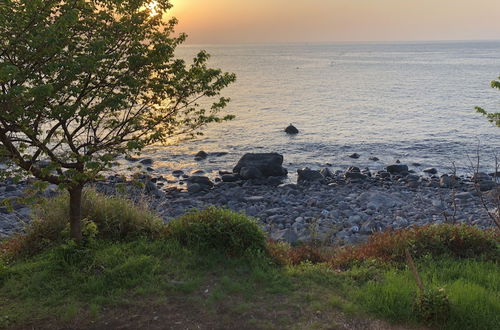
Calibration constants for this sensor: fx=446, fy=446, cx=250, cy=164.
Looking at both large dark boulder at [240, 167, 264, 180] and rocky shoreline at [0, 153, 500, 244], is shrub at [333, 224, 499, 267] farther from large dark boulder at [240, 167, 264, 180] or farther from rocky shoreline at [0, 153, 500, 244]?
large dark boulder at [240, 167, 264, 180]

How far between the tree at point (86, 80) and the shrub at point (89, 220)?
1.11 meters

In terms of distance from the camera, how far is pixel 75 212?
734 centimetres

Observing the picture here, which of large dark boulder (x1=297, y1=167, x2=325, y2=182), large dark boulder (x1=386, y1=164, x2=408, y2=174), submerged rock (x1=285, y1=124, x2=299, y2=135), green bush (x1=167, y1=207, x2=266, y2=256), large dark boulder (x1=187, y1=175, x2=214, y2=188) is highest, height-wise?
green bush (x1=167, y1=207, x2=266, y2=256)

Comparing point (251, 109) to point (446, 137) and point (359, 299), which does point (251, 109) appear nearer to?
point (446, 137)

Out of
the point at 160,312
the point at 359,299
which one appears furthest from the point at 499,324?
the point at 160,312

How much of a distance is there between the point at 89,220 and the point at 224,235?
8.67ft

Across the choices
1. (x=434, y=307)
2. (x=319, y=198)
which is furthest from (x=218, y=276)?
(x=319, y=198)

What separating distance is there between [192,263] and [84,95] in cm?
321

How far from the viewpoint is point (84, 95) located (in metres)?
6.31

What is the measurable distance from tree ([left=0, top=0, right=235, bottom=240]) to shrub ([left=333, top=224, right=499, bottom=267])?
3823 mm

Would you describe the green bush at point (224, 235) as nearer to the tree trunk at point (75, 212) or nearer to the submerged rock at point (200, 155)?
the tree trunk at point (75, 212)

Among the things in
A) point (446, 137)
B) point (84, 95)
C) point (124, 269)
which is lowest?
point (446, 137)

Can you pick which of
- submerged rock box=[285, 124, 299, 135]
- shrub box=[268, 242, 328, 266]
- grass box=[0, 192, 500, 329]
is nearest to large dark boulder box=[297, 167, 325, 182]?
grass box=[0, 192, 500, 329]

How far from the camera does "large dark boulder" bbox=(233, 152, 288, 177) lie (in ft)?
70.1
